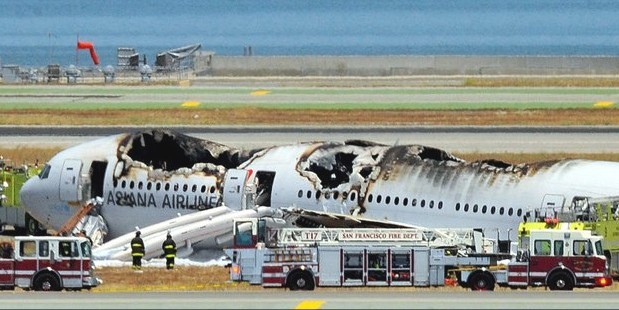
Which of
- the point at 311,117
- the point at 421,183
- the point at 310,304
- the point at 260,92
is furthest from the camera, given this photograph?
the point at 260,92

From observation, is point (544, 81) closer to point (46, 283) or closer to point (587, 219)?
point (587, 219)

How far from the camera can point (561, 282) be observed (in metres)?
50.1

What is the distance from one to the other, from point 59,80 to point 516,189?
3373 inches

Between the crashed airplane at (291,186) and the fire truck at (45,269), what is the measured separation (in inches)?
417

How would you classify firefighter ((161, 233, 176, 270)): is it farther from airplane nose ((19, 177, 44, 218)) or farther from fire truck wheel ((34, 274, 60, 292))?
fire truck wheel ((34, 274, 60, 292))

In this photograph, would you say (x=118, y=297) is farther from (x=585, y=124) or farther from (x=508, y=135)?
(x=585, y=124)

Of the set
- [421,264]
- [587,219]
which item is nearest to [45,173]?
[421,264]

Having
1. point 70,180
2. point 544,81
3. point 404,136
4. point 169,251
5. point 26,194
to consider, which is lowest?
point 169,251

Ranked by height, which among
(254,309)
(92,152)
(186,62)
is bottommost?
(254,309)

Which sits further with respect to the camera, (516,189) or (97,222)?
(97,222)

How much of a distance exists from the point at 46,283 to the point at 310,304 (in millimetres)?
10720

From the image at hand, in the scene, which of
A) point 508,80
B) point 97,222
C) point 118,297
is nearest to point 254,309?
point 118,297

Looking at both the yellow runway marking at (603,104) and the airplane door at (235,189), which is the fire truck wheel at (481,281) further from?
the yellow runway marking at (603,104)

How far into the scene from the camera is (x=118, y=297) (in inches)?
1773
